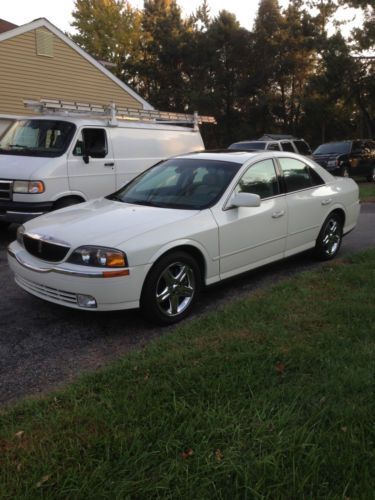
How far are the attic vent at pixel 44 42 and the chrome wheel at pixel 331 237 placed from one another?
1499 centimetres

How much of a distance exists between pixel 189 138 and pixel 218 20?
102 feet

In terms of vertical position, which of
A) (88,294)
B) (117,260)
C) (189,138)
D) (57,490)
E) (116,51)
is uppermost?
(116,51)

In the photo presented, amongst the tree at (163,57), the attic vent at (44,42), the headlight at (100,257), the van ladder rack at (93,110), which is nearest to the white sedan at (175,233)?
the headlight at (100,257)

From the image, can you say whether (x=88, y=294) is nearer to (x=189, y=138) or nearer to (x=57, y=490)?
(x=57, y=490)

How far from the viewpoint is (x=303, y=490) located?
7.27 feet

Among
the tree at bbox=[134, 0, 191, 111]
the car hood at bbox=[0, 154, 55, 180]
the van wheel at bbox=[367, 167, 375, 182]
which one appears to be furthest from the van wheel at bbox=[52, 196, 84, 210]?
the tree at bbox=[134, 0, 191, 111]

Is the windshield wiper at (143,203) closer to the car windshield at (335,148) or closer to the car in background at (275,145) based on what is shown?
the car in background at (275,145)

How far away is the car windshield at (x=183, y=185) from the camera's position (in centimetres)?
486

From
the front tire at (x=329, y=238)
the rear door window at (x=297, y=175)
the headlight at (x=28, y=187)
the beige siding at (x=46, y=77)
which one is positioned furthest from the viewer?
the beige siding at (x=46, y=77)

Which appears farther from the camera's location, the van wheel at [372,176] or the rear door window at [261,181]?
the van wheel at [372,176]

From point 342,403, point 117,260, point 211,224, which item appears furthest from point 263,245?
point 342,403

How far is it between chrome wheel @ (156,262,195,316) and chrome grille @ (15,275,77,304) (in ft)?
2.38

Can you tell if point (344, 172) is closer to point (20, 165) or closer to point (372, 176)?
point (372, 176)

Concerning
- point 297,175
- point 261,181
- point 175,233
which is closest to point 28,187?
point 261,181
